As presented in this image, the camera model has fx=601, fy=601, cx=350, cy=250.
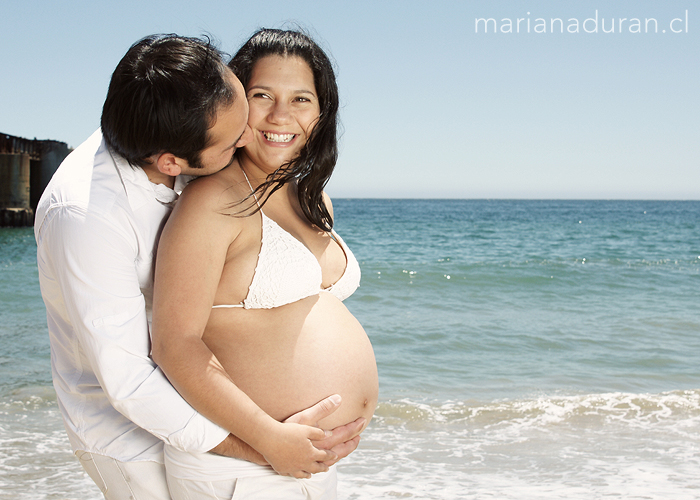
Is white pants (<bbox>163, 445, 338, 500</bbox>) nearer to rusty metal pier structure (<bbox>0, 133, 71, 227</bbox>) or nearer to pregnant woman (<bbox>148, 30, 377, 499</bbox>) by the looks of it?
pregnant woman (<bbox>148, 30, 377, 499</bbox>)

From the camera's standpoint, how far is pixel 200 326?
1.56 m

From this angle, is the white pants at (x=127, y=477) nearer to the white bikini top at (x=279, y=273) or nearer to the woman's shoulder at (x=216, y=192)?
the white bikini top at (x=279, y=273)

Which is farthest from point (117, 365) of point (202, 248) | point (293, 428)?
point (293, 428)

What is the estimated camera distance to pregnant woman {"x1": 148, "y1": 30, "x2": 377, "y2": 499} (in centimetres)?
155

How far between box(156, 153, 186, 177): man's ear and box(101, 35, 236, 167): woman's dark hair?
0.02m

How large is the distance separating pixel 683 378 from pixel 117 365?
579 cm

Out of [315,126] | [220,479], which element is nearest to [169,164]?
[315,126]

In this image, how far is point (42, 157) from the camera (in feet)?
85.5

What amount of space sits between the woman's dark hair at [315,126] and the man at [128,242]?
0.35m

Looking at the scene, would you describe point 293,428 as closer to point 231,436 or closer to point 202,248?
point 231,436

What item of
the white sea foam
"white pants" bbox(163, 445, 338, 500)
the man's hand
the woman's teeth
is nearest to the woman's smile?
the woman's teeth

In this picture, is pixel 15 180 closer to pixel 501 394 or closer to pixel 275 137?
pixel 501 394

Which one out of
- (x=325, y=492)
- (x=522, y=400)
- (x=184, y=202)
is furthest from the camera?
(x=522, y=400)

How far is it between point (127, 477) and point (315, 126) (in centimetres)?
123
